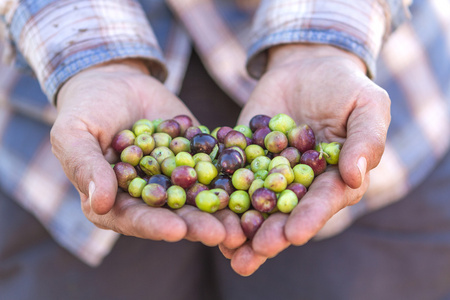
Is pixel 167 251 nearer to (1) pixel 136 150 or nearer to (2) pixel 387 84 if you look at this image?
(1) pixel 136 150

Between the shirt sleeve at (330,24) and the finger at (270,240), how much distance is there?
130cm

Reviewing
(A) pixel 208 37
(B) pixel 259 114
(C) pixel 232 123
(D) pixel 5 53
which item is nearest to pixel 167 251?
(C) pixel 232 123

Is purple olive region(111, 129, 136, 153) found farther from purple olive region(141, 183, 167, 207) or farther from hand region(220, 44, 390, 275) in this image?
hand region(220, 44, 390, 275)

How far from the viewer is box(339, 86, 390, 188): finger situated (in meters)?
1.74

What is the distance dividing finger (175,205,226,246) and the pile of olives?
0.13 meters

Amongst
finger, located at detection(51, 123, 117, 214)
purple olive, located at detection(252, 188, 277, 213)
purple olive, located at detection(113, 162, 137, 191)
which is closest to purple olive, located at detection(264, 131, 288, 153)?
purple olive, located at detection(252, 188, 277, 213)

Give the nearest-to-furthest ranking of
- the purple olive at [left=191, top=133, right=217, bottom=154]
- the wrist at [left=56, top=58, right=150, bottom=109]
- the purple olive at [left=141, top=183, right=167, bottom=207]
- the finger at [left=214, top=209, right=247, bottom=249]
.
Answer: the finger at [left=214, top=209, right=247, bottom=249], the purple olive at [left=141, top=183, right=167, bottom=207], the purple olive at [left=191, top=133, right=217, bottom=154], the wrist at [left=56, top=58, right=150, bottom=109]

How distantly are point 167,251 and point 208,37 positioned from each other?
1495mm

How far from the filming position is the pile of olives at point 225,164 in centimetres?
189

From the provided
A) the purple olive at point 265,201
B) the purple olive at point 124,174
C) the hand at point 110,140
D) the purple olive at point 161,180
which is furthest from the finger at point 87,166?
the purple olive at point 265,201

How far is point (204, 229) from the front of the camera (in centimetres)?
164

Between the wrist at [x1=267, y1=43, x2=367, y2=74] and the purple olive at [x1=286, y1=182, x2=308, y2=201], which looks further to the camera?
the wrist at [x1=267, y1=43, x2=367, y2=74]

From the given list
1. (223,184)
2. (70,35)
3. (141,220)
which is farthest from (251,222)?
(70,35)

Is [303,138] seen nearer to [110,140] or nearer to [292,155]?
[292,155]
